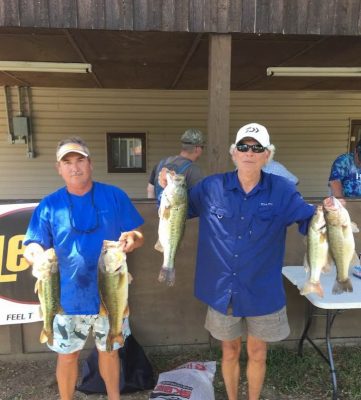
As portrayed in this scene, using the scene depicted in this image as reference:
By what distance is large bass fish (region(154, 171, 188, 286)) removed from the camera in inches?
84.4

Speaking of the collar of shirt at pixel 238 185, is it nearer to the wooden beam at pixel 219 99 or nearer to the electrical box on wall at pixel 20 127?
the wooden beam at pixel 219 99

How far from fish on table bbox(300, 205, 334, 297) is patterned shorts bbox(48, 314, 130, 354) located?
1.26 m

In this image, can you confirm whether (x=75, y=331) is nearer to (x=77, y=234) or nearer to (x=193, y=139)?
(x=77, y=234)

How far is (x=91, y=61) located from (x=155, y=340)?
360 cm

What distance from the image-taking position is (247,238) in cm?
233

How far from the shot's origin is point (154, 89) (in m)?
7.18

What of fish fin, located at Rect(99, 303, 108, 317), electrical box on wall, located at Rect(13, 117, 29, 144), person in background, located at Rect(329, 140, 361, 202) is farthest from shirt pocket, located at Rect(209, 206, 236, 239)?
electrical box on wall, located at Rect(13, 117, 29, 144)

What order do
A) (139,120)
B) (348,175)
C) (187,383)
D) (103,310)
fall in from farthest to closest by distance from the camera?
1. (139,120)
2. (348,175)
3. (187,383)
4. (103,310)

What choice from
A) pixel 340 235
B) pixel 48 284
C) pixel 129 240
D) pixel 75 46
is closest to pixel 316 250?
pixel 340 235

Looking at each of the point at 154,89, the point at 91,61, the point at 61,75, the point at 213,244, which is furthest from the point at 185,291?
the point at 154,89

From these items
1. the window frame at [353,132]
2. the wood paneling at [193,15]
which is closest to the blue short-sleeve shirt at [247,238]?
the wood paneling at [193,15]

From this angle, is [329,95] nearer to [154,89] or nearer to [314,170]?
[314,170]

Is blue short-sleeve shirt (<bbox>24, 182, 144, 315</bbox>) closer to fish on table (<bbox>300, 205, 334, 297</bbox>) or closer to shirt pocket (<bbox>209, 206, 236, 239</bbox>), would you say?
shirt pocket (<bbox>209, 206, 236, 239</bbox>)

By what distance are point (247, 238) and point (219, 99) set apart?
1.46 m
